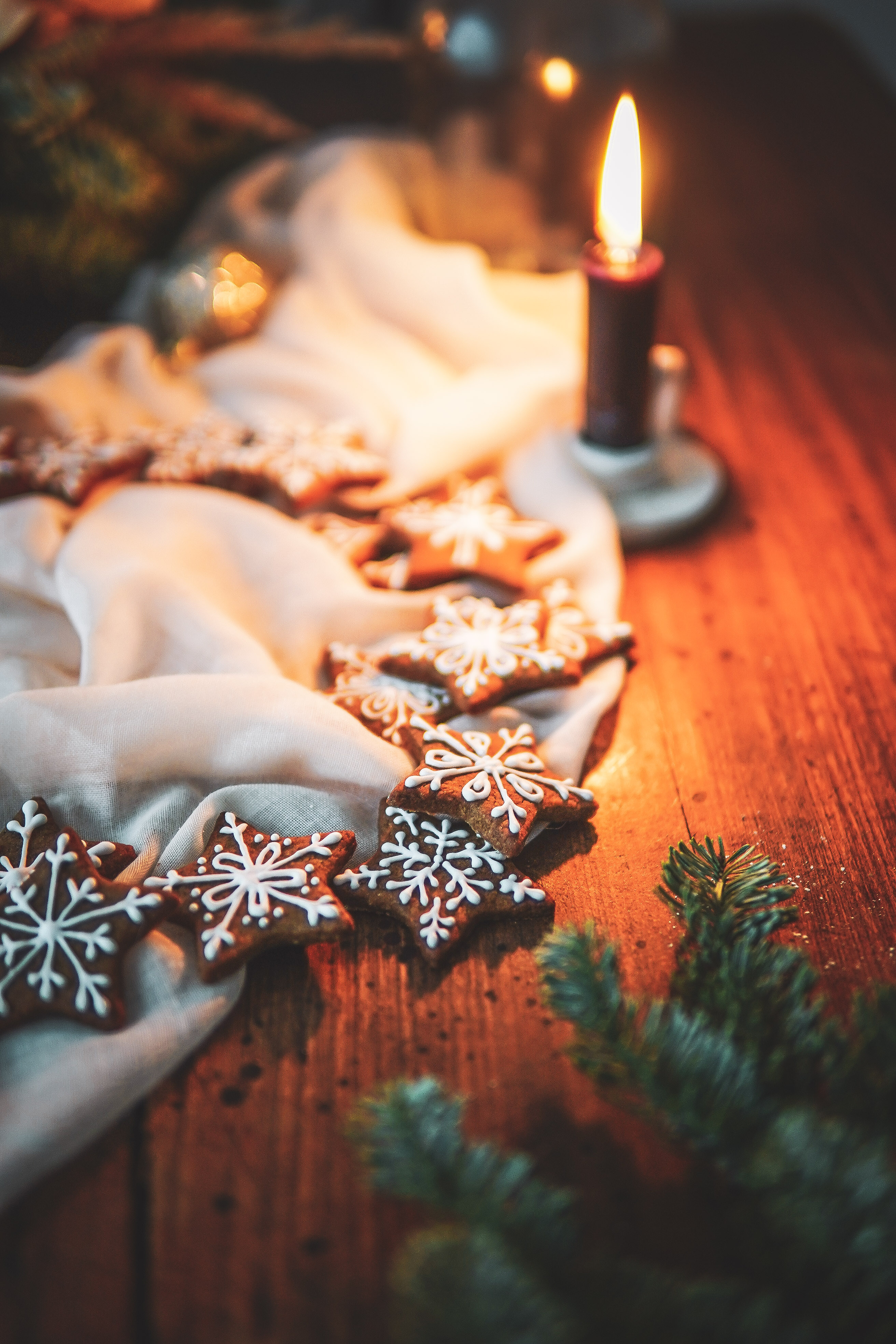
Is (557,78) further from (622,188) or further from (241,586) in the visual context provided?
(241,586)

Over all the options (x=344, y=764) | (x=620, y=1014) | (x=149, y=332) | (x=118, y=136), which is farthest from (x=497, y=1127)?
(x=118, y=136)

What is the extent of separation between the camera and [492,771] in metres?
0.79

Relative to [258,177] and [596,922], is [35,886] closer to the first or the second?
[596,922]

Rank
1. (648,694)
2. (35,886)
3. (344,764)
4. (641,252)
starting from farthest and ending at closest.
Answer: (641,252) → (648,694) → (344,764) → (35,886)

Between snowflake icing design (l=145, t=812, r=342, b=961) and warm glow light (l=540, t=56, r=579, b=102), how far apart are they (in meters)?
1.36

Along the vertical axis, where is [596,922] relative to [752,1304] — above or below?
below

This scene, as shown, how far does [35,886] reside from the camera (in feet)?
2.34

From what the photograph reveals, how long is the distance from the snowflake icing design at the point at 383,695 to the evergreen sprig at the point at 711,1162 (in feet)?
0.82

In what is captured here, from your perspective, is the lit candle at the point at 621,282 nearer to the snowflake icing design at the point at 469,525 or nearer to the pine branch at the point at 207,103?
the snowflake icing design at the point at 469,525

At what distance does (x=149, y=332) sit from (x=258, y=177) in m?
0.36

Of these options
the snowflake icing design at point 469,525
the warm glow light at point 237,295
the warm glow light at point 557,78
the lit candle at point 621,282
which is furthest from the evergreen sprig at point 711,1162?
the warm glow light at point 557,78

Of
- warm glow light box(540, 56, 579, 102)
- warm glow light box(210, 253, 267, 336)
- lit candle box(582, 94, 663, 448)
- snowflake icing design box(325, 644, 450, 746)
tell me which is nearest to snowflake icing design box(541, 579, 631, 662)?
snowflake icing design box(325, 644, 450, 746)

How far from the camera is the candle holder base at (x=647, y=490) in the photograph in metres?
1.10

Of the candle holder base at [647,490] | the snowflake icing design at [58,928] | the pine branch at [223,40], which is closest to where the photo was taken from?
the snowflake icing design at [58,928]
